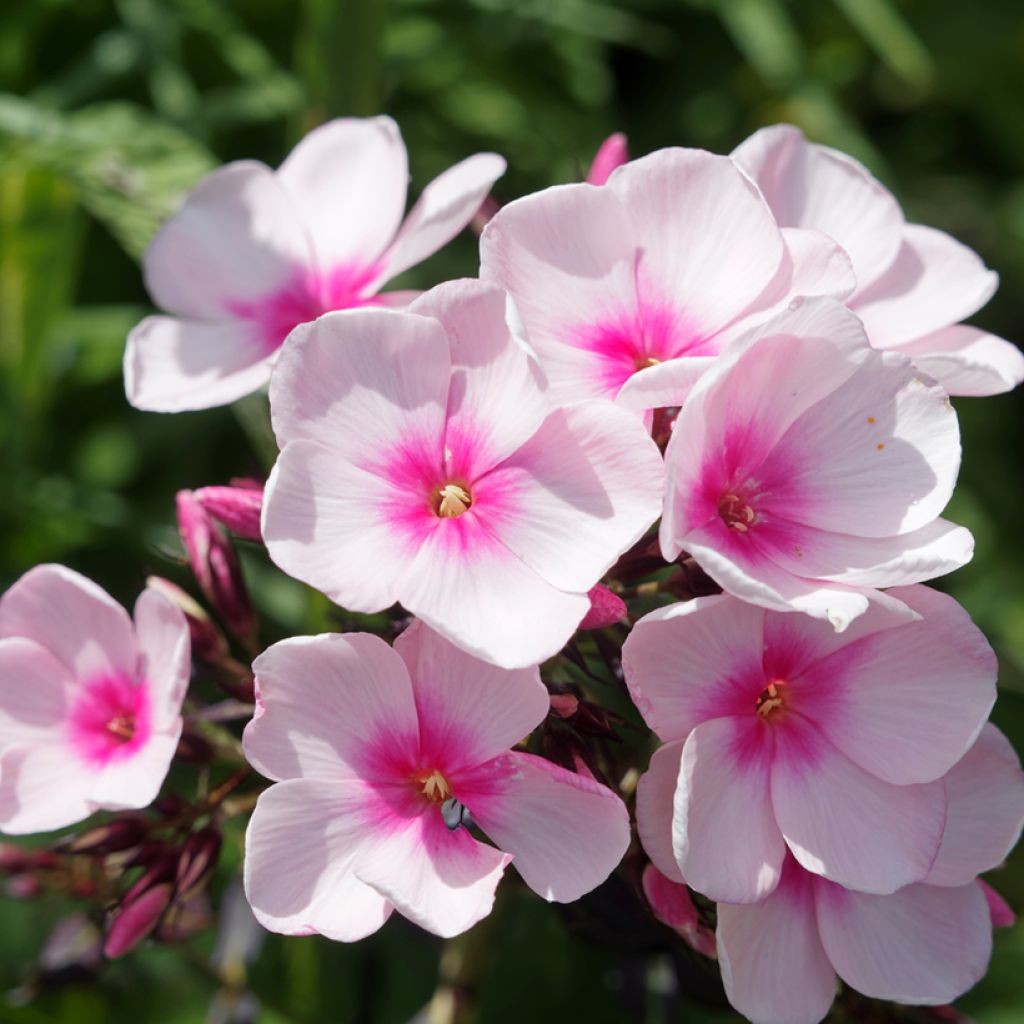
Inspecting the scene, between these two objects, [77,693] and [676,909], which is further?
[77,693]

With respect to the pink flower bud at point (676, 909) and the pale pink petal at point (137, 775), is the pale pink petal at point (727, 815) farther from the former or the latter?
the pale pink petal at point (137, 775)

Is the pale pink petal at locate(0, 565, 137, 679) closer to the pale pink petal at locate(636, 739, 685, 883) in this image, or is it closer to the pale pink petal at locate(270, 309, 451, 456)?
the pale pink petal at locate(270, 309, 451, 456)

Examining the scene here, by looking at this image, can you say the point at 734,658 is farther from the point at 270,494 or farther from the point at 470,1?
the point at 470,1

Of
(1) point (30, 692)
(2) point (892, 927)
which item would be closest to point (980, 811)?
(2) point (892, 927)

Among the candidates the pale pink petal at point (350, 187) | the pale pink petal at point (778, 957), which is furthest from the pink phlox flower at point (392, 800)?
the pale pink petal at point (350, 187)

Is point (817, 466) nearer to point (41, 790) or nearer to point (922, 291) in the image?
Result: point (922, 291)

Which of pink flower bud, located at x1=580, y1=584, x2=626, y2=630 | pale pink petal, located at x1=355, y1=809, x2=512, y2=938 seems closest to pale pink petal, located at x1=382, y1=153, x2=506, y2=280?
pink flower bud, located at x1=580, y1=584, x2=626, y2=630

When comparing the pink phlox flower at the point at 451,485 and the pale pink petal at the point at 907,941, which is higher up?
the pink phlox flower at the point at 451,485
